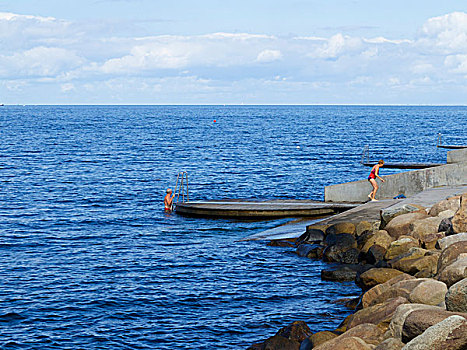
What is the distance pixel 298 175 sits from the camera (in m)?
48.0

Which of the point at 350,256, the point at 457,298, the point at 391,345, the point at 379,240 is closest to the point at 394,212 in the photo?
the point at 379,240

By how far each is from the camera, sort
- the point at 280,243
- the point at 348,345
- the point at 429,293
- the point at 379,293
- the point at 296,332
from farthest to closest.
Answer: the point at 280,243 → the point at 379,293 → the point at 296,332 → the point at 429,293 → the point at 348,345

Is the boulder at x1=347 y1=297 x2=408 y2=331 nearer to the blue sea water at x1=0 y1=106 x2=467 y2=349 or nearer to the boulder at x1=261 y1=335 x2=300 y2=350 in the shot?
the boulder at x1=261 y1=335 x2=300 y2=350

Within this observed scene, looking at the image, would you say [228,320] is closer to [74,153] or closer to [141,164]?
[141,164]

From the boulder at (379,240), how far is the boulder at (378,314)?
6.93 m

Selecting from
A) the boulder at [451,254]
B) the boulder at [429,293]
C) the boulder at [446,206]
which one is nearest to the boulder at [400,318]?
the boulder at [429,293]

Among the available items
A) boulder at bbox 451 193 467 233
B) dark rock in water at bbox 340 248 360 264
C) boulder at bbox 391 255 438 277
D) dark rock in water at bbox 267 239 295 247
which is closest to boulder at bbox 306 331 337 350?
boulder at bbox 391 255 438 277

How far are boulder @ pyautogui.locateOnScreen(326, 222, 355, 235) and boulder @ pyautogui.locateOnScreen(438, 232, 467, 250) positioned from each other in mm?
5797

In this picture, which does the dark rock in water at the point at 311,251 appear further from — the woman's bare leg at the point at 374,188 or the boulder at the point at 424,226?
the woman's bare leg at the point at 374,188

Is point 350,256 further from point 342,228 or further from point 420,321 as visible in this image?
point 420,321

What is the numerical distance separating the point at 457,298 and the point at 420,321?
106cm

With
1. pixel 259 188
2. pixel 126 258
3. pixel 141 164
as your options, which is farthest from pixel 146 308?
pixel 141 164

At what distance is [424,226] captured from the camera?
1878 cm

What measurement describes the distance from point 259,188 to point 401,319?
30562mm
